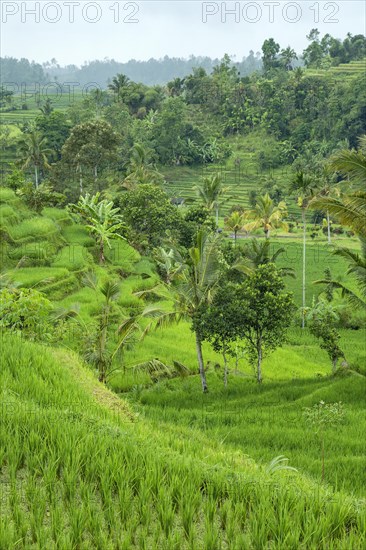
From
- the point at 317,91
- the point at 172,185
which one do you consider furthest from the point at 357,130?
the point at 172,185

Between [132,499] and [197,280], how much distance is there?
10.3m

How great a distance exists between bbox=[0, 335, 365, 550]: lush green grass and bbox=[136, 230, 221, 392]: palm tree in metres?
8.42

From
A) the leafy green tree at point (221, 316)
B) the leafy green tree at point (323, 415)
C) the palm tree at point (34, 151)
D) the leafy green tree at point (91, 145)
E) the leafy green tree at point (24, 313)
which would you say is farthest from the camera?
the palm tree at point (34, 151)

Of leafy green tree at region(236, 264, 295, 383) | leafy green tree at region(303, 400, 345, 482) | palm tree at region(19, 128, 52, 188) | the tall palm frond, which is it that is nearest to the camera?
leafy green tree at region(303, 400, 345, 482)

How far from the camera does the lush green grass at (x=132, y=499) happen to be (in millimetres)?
3025

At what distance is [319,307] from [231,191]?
34.0 m

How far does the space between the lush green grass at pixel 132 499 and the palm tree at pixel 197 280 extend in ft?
27.6

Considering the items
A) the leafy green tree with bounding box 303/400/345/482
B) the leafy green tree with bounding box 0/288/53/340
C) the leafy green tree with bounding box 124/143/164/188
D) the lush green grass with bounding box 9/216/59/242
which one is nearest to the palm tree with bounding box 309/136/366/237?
the leafy green tree with bounding box 303/400/345/482

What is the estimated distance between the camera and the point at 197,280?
1366 centimetres

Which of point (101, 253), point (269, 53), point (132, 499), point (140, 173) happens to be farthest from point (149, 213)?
point (269, 53)

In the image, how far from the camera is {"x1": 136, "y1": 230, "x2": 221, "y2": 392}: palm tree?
13109mm

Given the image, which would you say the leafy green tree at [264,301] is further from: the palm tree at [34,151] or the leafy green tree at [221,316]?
the palm tree at [34,151]

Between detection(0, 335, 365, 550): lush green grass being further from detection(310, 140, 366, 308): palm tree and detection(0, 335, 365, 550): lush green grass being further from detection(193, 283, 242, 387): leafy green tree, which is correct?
detection(193, 283, 242, 387): leafy green tree

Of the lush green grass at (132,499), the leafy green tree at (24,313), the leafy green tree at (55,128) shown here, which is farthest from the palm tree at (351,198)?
the leafy green tree at (55,128)
